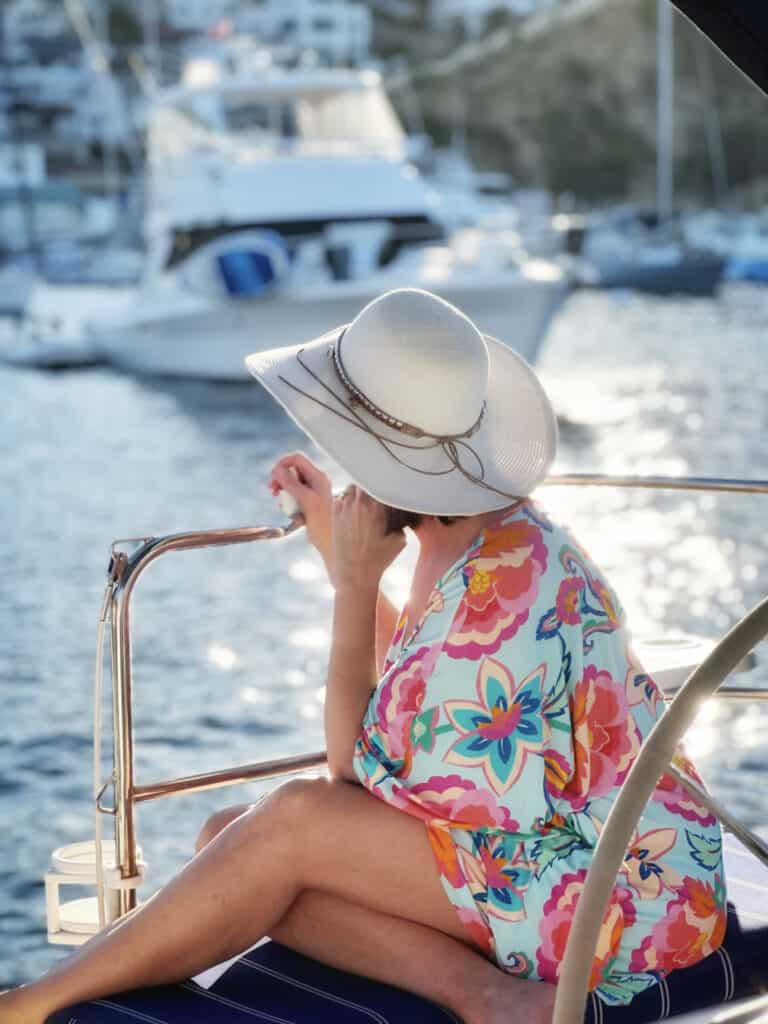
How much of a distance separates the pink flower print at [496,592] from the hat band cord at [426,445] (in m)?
0.08

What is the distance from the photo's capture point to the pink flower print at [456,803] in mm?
2307

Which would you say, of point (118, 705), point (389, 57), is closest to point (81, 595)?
point (118, 705)

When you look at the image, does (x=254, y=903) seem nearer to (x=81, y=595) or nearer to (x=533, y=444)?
(x=533, y=444)

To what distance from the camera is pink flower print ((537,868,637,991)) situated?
2.28 meters

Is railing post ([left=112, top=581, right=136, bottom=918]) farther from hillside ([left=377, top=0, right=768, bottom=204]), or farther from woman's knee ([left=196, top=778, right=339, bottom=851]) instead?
hillside ([left=377, top=0, right=768, bottom=204])

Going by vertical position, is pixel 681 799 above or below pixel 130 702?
above

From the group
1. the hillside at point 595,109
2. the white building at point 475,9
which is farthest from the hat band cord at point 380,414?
the white building at point 475,9

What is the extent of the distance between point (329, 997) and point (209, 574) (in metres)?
10.6

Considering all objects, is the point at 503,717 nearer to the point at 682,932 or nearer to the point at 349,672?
the point at 349,672

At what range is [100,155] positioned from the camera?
88812 mm

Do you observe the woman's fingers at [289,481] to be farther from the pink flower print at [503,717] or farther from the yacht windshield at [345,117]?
the yacht windshield at [345,117]

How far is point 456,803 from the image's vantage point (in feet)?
7.61

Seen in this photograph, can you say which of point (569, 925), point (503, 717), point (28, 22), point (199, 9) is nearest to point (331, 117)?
point (503, 717)

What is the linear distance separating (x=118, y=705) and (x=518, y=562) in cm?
A: 80
